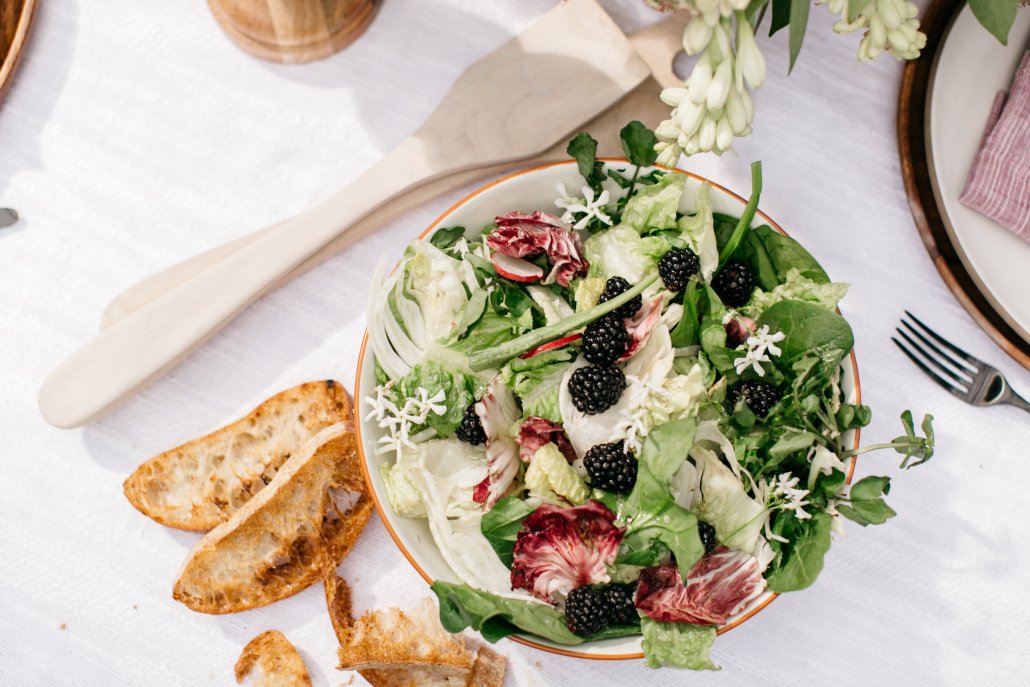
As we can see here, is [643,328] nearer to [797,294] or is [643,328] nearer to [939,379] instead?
[797,294]

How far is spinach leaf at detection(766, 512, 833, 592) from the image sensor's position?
3.45ft

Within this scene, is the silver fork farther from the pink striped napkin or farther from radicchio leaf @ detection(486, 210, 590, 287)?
radicchio leaf @ detection(486, 210, 590, 287)

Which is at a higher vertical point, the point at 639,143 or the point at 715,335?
the point at 639,143

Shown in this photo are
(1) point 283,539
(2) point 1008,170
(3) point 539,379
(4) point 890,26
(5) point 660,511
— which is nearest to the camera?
(4) point 890,26

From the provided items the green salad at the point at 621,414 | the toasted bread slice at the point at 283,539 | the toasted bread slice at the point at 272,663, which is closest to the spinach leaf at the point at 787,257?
the green salad at the point at 621,414

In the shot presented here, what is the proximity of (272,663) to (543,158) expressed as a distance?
939mm

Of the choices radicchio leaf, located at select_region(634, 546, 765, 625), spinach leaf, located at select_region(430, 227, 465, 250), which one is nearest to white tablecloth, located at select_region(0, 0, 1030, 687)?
spinach leaf, located at select_region(430, 227, 465, 250)

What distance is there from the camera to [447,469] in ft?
3.70

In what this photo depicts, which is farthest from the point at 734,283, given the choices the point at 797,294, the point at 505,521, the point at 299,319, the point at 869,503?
the point at 299,319

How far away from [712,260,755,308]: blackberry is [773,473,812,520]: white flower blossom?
241 millimetres

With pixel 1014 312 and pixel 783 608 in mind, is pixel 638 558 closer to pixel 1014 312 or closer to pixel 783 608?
pixel 783 608

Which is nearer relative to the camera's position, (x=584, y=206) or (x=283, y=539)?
(x=584, y=206)

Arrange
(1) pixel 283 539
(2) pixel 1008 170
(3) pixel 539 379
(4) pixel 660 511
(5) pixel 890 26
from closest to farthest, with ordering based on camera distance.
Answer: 1. (5) pixel 890 26
2. (4) pixel 660 511
3. (3) pixel 539 379
4. (2) pixel 1008 170
5. (1) pixel 283 539

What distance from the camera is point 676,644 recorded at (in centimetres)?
104
